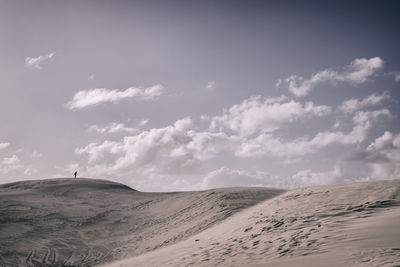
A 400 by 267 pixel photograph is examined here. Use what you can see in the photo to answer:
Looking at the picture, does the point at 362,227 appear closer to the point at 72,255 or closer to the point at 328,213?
the point at 328,213

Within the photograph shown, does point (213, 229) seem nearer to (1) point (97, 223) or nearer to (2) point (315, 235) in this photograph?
(2) point (315, 235)

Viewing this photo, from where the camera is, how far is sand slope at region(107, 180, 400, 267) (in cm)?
606

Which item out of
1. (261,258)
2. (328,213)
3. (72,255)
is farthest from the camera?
(72,255)

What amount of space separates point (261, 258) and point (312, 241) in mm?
1268

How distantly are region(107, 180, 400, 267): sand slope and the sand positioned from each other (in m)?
0.03

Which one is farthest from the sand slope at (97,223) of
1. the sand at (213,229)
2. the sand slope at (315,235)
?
the sand slope at (315,235)

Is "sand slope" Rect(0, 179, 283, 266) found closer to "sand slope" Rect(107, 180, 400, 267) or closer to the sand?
the sand

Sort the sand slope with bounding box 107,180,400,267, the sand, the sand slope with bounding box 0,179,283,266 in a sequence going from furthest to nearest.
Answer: the sand slope with bounding box 0,179,283,266 < the sand < the sand slope with bounding box 107,180,400,267

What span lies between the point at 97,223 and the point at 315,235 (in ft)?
51.6

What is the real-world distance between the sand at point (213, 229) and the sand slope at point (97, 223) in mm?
55

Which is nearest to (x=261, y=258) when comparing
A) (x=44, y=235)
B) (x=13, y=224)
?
(x=44, y=235)

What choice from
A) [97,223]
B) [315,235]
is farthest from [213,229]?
[97,223]

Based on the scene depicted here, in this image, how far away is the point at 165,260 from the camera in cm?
935

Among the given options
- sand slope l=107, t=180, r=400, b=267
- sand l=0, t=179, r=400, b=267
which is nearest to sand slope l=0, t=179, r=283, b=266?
sand l=0, t=179, r=400, b=267
